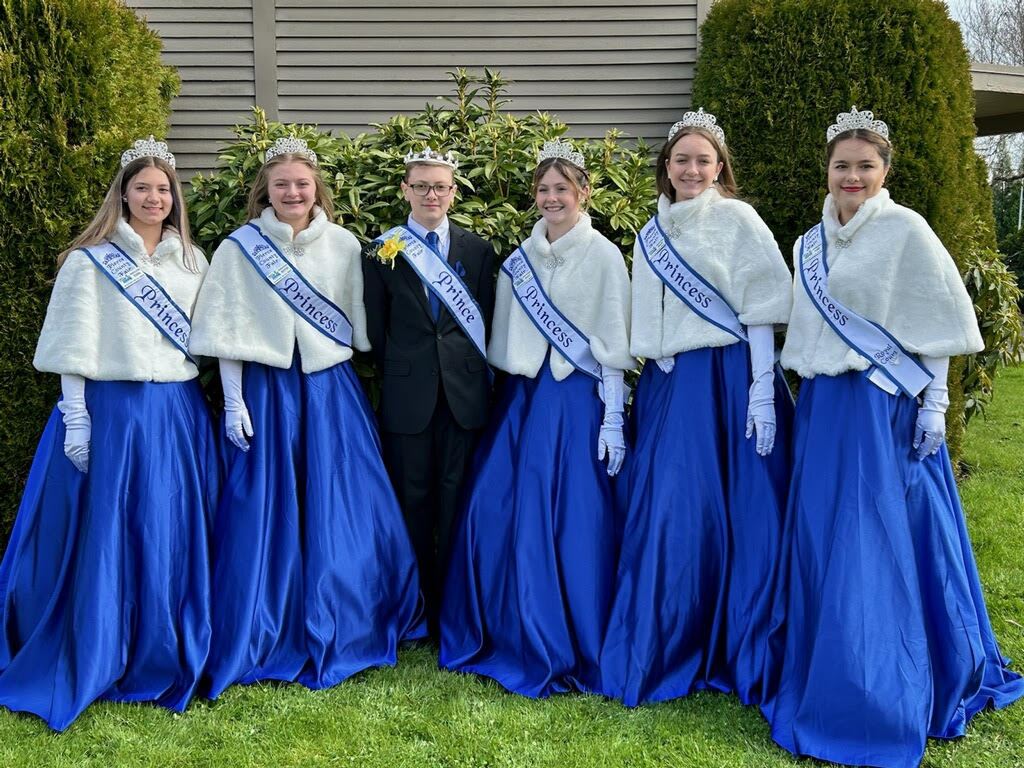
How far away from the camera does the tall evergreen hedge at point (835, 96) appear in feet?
15.5

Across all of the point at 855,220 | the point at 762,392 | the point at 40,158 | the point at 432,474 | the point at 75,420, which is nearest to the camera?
the point at 855,220

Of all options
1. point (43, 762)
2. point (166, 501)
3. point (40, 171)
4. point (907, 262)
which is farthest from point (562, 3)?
point (43, 762)

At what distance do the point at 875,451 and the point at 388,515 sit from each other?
5.73 feet

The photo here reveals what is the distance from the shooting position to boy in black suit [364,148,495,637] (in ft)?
11.4

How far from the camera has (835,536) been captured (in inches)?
112

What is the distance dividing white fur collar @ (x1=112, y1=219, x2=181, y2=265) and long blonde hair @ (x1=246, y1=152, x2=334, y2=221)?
1.06 ft

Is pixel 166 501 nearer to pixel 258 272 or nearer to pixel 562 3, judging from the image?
pixel 258 272

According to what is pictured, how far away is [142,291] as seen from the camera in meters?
3.26

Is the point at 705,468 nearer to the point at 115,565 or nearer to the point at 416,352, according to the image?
the point at 416,352

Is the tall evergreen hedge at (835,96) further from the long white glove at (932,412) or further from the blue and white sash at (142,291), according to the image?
the blue and white sash at (142,291)

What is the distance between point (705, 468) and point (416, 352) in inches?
44.6

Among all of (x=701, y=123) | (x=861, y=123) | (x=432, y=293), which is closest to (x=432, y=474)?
(x=432, y=293)

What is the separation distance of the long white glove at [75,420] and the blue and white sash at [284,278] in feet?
2.36

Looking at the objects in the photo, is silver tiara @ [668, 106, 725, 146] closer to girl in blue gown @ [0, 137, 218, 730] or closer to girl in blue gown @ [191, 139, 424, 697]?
girl in blue gown @ [191, 139, 424, 697]
